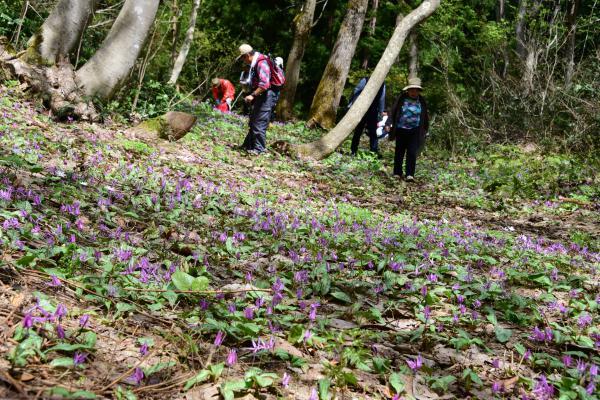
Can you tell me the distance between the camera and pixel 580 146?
13500 millimetres

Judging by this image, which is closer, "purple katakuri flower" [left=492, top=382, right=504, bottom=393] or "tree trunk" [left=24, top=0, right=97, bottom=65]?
"purple katakuri flower" [left=492, top=382, right=504, bottom=393]

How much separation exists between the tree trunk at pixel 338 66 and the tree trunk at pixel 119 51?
7.71 metres

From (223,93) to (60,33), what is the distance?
9303 mm

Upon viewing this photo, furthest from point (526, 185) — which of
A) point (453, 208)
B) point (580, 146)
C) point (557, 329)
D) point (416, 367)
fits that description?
point (416, 367)

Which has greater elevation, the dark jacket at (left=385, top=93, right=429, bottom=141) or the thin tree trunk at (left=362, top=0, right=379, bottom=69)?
the thin tree trunk at (left=362, top=0, right=379, bottom=69)

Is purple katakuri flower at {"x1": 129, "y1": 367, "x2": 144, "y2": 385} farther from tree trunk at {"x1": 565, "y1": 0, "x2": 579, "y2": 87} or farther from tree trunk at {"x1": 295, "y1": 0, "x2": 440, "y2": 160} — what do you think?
tree trunk at {"x1": 565, "y1": 0, "x2": 579, "y2": 87}

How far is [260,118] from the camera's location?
10.5 m

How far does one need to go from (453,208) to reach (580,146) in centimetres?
661

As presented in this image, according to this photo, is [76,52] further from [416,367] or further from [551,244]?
[416,367]

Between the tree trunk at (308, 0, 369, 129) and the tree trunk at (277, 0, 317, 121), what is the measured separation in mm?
1463

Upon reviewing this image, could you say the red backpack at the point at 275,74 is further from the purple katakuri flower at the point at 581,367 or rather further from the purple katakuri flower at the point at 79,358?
the purple katakuri flower at the point at 79,358

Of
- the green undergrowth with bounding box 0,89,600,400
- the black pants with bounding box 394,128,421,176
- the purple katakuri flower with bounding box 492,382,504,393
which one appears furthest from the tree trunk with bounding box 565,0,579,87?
the purple katakuri flower with bounding box 492,382,504,393

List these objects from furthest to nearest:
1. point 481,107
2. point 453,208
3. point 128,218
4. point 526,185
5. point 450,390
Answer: point 481,107 → point 526,185 → point 453,208 → point 128,218 → point 450,390

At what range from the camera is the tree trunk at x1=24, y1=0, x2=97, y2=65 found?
9.09 metres
